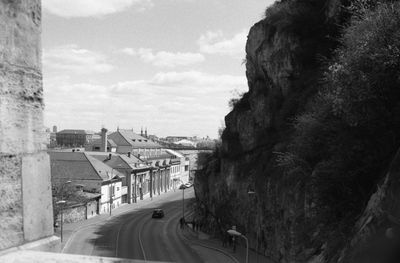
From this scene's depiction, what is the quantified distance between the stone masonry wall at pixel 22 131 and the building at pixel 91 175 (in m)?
50.1

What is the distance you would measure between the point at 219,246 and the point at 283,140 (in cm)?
1295

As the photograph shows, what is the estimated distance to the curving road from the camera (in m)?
34.2

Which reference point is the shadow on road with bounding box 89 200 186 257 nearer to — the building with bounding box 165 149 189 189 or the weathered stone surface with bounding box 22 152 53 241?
the building with bounding box 165 149 189 189

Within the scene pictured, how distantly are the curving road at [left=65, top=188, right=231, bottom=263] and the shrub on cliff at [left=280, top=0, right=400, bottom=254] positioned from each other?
21.2 m

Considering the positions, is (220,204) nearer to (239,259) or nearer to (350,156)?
(239,259)

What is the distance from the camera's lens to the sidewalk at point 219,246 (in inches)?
1256

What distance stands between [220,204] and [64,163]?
88.2 feet

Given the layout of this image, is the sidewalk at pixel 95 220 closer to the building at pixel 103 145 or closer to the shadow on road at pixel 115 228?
the shadow on road at pixel 115 228

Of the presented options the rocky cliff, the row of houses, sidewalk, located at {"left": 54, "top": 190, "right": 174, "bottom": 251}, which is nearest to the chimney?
the row of houses

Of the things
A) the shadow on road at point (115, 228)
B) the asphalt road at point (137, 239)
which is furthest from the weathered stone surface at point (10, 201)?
the shadow on road at point (115, 228)

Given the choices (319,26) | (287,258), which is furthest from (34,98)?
(319,26)

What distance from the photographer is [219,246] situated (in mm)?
38969

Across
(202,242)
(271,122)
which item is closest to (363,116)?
(271,122)

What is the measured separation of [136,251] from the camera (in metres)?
35.3
